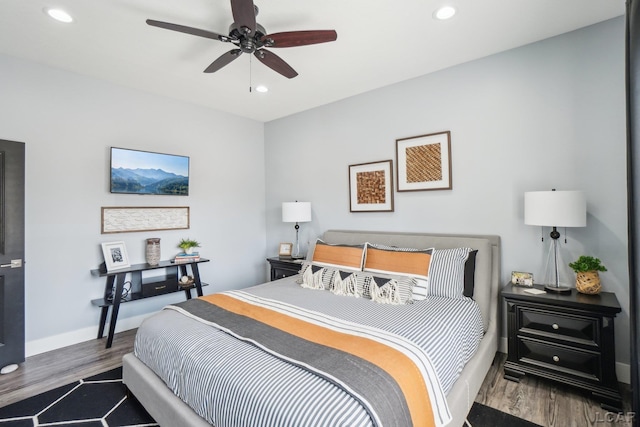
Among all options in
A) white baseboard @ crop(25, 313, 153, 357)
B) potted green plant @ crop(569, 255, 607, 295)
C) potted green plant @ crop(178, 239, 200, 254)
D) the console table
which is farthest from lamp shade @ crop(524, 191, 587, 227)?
white baseboard @ crop(25, 313, 153, 357)

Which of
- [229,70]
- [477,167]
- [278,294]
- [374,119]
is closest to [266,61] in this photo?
[229,70]

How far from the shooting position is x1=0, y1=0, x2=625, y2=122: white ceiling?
7.15 feet

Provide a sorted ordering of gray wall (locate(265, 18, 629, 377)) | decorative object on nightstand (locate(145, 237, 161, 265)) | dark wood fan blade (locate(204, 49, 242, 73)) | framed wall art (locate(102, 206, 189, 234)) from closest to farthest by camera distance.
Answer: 1. dark wood fan blade (locate(204, 49, 242, 73))
2. gray wall (locate(265, 18, 629, 377))
3. framed wall art (locate(102, 206, 189, 234))
4. decorative object on nightstand (locate(145, 237, 161, 265))

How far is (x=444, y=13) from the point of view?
2.25 metres

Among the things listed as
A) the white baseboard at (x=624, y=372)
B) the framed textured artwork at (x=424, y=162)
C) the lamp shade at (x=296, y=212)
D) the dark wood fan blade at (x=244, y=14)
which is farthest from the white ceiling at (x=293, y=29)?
the white baseboard at (x=624, y=372)

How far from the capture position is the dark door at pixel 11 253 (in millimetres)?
2668

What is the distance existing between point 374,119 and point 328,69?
0.88 m

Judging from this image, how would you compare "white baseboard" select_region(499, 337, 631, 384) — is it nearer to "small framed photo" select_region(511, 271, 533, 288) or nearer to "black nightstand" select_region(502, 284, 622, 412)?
"black nightstand" select_region(502, 284, 622, 412)

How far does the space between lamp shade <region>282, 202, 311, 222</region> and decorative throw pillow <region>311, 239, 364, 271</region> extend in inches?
29.2

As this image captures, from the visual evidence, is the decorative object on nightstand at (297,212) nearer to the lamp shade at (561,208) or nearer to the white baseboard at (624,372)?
the lamp shade at (561,208)

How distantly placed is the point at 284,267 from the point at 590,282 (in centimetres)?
306

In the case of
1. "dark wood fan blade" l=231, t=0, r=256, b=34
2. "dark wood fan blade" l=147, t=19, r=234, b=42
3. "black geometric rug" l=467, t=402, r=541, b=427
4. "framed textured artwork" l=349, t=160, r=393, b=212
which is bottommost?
"black geometric rug" l=467, t=402, r=541, b=427

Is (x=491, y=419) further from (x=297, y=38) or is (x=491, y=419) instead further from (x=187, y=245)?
(x=187, y=245)

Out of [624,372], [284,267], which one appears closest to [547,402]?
[624,372]
